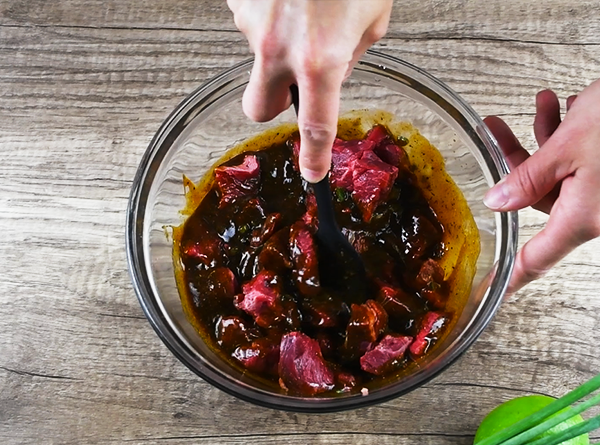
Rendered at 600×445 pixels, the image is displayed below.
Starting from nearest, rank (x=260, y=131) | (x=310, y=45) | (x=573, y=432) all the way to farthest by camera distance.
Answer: (x=310, y=45), (x=573, y=432), (x=260, y=131)

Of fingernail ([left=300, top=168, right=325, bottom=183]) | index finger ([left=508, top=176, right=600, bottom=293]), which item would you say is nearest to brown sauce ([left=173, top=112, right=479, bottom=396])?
index finger ([left=508, top=176, right=600, bottom=293])

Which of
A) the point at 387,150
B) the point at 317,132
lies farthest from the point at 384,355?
the point at 317,132

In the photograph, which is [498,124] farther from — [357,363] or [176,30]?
[176,30]

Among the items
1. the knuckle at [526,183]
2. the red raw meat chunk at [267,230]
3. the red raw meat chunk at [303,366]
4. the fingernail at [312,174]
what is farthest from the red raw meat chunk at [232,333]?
the knuckle at [526,183]

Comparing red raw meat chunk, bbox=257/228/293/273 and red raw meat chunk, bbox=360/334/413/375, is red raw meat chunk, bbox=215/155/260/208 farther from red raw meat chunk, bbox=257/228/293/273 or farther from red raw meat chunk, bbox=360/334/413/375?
red raw meat chunk, bbox=360/334/413/375

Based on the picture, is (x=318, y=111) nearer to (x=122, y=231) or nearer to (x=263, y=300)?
(x=263, y=300)

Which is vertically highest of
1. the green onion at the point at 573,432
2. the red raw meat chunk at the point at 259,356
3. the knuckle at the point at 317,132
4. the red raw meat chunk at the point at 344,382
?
the knuckle at the point at 317,132

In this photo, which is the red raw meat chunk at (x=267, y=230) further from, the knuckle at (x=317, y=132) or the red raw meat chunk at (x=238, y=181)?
the knuckle at (x=317, y=132)
